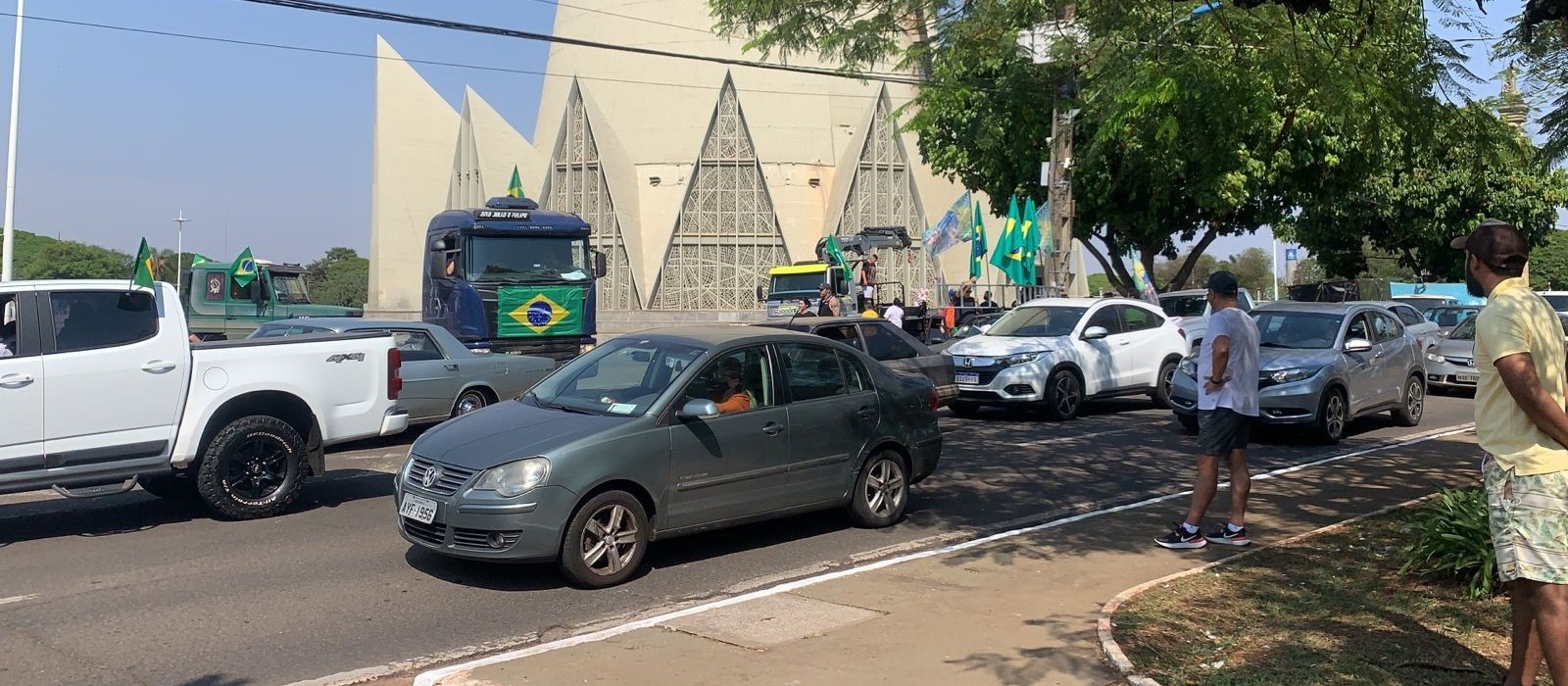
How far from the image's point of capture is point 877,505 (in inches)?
348

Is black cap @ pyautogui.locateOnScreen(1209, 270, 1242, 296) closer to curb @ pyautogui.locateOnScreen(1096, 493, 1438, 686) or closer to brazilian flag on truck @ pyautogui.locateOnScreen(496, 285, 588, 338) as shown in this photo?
curb @ pyautogui.locateOnScreen(1096, 493, 1438, 686)

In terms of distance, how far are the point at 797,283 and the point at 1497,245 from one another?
1077 inches

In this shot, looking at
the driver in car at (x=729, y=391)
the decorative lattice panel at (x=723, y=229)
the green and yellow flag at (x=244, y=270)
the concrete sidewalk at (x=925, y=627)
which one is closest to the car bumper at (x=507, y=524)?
the concrete sidewalk at (x=925, y=627)

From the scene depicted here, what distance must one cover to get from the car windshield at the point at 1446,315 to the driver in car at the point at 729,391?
21.4 meters

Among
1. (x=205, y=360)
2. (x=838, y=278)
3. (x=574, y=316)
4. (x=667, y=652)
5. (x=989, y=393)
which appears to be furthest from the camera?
(x=838, y=278)

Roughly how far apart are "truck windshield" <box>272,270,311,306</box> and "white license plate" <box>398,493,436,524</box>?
21079 millimetres

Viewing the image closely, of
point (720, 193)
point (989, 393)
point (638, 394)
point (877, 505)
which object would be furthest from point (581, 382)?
point (720, 193)

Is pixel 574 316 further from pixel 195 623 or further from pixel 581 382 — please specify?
pixel 195 623

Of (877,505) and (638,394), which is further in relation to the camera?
(877,505)

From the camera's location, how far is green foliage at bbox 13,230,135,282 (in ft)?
143

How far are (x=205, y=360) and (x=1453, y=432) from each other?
13.4 m

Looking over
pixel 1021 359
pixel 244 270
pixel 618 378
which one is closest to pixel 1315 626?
pixel 618 378

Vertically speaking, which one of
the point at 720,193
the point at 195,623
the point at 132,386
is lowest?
the point at 195,623

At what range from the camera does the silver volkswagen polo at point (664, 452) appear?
22.8ft
